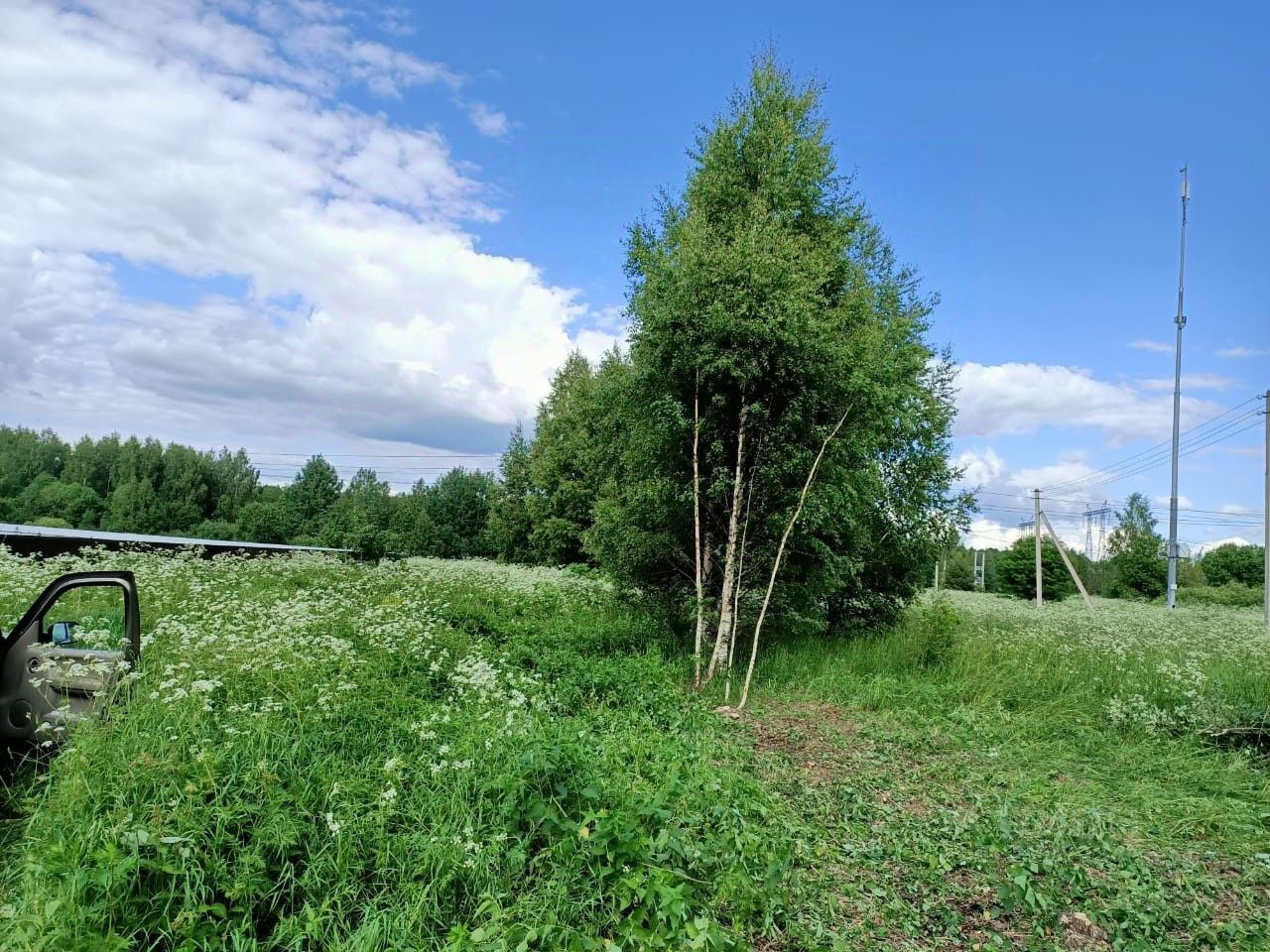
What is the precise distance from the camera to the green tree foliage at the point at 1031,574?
29984 mm

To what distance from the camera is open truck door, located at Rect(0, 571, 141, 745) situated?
4027 mm

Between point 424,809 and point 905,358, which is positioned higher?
point 905,358

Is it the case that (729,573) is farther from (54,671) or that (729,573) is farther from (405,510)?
(405,510)

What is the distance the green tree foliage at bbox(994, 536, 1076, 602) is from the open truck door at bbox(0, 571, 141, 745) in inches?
1273

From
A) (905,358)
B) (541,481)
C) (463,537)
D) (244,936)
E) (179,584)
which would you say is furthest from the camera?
(463,537)

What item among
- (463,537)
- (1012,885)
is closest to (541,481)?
(463,537)

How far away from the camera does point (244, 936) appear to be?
2.79m

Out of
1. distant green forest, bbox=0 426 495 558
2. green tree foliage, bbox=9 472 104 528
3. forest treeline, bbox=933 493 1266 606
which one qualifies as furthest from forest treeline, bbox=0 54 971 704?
green tree foliage, bbox=9 472 104 528

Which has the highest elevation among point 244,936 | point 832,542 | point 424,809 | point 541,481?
point 541,481

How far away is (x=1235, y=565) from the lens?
41.3 metres

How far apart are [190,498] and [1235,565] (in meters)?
66.4

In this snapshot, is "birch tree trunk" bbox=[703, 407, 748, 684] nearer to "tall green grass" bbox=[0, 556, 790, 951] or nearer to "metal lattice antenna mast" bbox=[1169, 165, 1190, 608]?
"tall green grass" bbox=[0, 556, 790, 951]

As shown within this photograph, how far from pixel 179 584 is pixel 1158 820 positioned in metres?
10.9

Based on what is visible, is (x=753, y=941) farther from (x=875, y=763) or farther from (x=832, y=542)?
(x=832, y=542)
